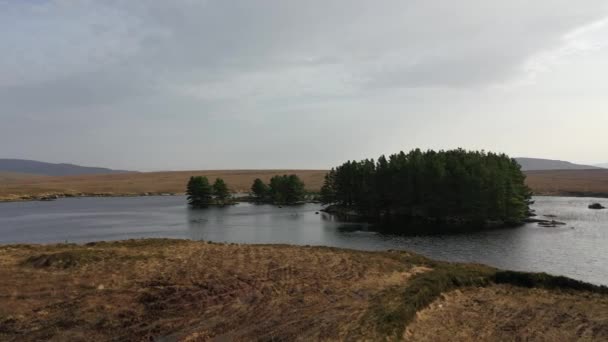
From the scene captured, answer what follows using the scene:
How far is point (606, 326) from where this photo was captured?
14203mm

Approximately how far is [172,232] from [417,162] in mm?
43157

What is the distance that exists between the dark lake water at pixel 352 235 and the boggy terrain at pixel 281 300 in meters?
17.1

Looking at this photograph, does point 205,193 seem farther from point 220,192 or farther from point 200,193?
point 220,192

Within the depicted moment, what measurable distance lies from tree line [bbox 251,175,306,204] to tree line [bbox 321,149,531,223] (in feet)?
73.4

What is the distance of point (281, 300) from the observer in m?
16.5

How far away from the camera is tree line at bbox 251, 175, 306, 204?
367ft

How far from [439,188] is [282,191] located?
1971 inches

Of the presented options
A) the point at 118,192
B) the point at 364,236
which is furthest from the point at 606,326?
the point at 118,192

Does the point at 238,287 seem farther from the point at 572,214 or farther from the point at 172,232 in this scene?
the point at 572,214

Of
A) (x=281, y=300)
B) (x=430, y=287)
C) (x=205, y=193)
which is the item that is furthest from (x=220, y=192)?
(x=430, y=287)

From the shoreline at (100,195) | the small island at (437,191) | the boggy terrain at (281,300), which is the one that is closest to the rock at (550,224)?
the small island at (437,191)

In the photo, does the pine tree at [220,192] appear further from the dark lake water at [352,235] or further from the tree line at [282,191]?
the dark lake water at [352,235]

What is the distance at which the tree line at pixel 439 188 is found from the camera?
6669 centimetres

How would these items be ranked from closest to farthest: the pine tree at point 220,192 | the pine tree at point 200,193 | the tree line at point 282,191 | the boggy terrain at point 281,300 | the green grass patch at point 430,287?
the boggy terrain at point 281,300, the green grass patch at point 430,287, the pine tree at point 200,193, the pine tree at point 220,192, the tree line at point 282,191
